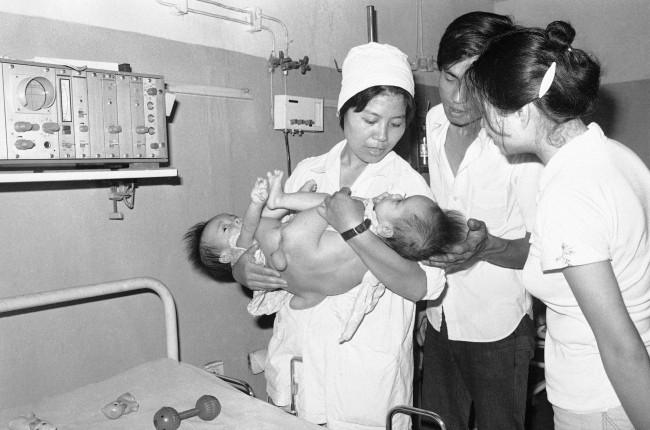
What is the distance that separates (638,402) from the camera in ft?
3.73

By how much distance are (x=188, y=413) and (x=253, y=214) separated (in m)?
0.70

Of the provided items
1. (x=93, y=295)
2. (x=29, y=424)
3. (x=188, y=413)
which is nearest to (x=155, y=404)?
(x=188, y=413)

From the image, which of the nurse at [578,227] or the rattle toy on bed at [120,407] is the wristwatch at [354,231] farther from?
the rattle toy on bed at [120,407]

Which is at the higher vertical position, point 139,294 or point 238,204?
point 238,204

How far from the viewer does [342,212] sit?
178cm

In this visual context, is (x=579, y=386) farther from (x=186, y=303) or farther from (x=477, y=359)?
(x=186, y=303)

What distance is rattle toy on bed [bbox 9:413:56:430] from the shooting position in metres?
1.65

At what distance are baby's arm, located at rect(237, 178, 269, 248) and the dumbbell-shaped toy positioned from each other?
0.58 meters

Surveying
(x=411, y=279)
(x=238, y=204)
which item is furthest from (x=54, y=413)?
(x=238, y=204)

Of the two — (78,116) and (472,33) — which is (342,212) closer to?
(472,33)

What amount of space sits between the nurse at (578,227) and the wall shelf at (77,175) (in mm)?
1418

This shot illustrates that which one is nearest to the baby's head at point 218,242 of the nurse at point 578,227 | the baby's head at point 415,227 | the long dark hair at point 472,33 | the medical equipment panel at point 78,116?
the medical equipment panel at point 78,116

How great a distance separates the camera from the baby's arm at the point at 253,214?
6.40 ft

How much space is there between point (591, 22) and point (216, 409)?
4758mm
